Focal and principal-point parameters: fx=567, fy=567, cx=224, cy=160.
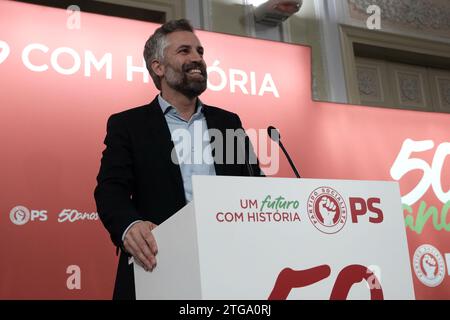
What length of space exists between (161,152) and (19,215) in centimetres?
103

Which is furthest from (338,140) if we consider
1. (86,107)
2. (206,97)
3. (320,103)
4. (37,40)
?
(37,40)

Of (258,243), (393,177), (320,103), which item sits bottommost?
(258,243)

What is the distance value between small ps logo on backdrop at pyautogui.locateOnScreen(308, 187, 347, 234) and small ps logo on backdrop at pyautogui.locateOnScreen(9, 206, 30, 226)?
154 centimetres

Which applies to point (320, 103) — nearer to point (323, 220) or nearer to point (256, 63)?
point (256, 63)

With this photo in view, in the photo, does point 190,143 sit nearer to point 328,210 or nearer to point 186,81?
point 186,81

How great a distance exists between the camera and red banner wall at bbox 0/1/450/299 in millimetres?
2281

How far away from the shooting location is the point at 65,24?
2.52m

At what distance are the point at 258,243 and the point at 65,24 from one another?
6.11ft

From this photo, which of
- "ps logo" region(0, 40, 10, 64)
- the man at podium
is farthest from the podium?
"ps logo" region(0, 40, 10, 64)

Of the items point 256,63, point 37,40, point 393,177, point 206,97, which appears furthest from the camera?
point 393,177

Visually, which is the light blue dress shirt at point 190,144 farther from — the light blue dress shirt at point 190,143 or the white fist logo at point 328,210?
the white fist logo at point 328,210

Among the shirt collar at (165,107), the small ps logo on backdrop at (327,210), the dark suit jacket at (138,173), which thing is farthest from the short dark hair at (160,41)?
the small ps logo on backdrop at (327,210)

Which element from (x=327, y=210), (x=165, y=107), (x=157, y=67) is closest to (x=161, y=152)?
(x=165, y=107)

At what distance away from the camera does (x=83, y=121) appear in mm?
2465
